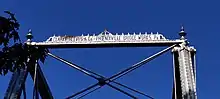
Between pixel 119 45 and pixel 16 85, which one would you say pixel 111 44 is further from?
pixel 16 85

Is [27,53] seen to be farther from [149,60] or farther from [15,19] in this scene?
[149,60]

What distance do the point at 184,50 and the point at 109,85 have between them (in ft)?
12.5

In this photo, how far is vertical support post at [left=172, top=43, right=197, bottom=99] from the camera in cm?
2150

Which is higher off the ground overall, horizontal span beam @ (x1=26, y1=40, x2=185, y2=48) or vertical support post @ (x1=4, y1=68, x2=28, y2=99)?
horizontal span beam @ (x1=26, y1=40, x2=185, y2=48)

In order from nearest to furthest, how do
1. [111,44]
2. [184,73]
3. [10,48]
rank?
[10,48] < [184,73] < [111,44]

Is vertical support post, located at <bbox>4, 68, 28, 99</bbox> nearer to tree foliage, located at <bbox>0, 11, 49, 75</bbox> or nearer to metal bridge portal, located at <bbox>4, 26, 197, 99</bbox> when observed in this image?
metal bridge portal, located at <bbox>4, 26, 197, 99</bbox>

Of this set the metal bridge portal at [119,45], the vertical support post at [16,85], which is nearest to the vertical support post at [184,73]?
the metal bridge portal at [119,45]

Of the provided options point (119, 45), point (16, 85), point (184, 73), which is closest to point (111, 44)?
point (119, 45)

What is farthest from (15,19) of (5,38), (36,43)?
(36,43)

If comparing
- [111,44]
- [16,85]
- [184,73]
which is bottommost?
[16,85]

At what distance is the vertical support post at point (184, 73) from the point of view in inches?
846

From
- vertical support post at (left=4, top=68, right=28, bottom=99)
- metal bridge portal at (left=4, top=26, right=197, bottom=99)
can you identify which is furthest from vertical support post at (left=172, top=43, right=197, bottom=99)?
vertical support post at (left=4, top=68, right=28, bottom=99)

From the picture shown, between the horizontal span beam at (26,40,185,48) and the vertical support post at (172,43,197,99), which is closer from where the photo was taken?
the vertical support post at (172,43,197,99)

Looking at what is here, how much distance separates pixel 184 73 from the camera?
878 inches
